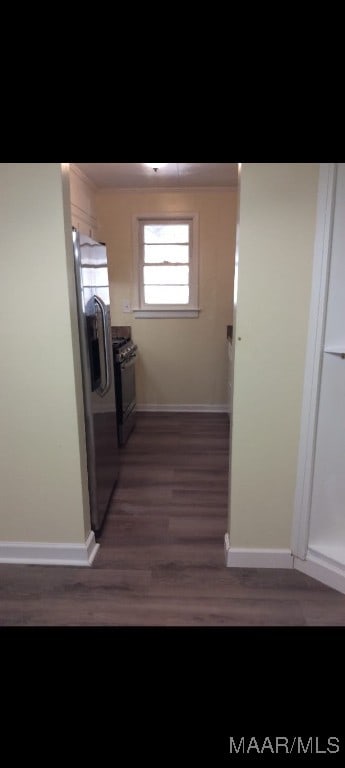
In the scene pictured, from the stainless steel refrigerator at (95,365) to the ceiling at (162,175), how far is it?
59.1 inches

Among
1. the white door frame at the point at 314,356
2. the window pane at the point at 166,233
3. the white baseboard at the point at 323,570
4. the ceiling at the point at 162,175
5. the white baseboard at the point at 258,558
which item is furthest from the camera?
the window pane at the point at 166,233

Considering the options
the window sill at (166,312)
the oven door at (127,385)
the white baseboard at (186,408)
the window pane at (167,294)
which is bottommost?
the white baseboard at (186,408)

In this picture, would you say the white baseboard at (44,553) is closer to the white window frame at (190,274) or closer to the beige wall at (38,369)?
the beige wall at (38,369)

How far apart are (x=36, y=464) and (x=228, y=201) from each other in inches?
135

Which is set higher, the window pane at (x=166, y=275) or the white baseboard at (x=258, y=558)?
the window pane at (x=166, y=275)

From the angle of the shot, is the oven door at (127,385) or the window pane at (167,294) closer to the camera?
the oven door at (127,385)

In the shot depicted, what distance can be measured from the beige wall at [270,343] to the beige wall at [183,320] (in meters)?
2.61

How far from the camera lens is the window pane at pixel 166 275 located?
4312mm

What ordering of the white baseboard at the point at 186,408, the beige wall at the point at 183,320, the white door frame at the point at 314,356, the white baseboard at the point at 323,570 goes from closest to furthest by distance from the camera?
the white door frame at the point at 314,356
the white baseboard at the point at 323,570
the beige wall at the point at 183,320
the white baseboard at the point at 186,408

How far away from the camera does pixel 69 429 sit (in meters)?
1.86

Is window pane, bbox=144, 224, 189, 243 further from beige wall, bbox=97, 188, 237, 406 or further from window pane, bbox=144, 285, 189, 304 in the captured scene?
window pane, bbox=144, 285, 189, 304

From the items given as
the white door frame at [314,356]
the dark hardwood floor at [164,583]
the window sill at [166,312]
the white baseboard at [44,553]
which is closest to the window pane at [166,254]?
the window sill at [166,312]

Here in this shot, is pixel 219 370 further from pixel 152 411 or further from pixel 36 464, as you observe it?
pixel 36 464

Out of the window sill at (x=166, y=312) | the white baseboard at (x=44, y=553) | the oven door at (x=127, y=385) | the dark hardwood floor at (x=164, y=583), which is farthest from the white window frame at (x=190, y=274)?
the white baseboard at (x=44, y=553)
